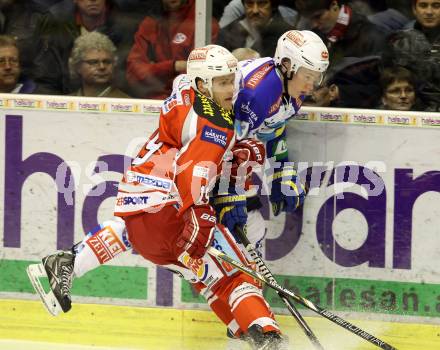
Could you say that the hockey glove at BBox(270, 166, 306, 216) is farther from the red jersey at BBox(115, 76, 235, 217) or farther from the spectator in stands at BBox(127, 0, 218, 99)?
the spectator in stands at BBox(127, 0, 218, 99)

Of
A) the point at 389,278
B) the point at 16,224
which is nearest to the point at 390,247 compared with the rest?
the point at 389,278

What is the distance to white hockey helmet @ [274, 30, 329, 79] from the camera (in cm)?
559

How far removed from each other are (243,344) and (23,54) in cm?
192

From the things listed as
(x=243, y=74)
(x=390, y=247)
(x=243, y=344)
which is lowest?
(x=243, y=344)

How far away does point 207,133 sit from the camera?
204 inches

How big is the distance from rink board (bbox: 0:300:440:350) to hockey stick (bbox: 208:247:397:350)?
418 millimetres

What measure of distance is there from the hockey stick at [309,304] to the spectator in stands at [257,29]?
1.15 m

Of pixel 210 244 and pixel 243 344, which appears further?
pixel 243 344

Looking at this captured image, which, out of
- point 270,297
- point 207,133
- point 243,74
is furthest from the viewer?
point 270,297

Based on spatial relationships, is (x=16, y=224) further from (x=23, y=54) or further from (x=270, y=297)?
(x=270, y=297)

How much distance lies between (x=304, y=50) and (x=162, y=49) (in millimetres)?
854

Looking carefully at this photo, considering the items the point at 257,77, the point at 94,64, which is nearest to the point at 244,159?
the point at 257,77

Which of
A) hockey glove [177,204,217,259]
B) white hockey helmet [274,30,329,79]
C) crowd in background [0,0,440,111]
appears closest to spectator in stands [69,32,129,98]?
crowd in background [0,0,440,111]

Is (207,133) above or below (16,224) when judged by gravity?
above
